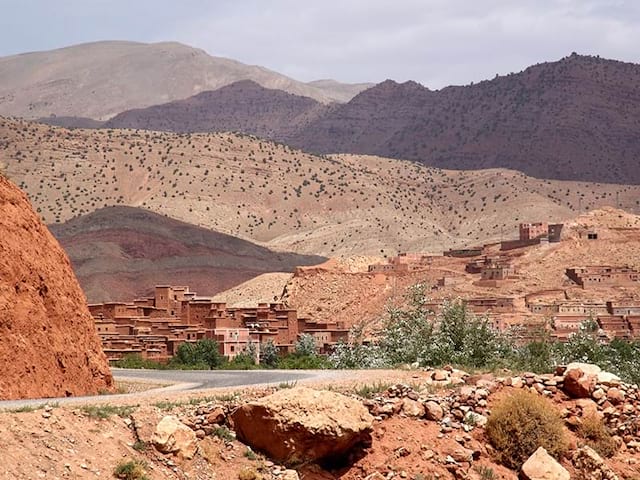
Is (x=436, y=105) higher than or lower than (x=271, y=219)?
higher

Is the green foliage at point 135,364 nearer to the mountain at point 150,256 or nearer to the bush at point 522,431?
the bush at point 522,431

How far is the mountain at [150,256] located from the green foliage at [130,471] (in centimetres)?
5784

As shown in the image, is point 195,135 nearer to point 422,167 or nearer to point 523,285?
point 422,167

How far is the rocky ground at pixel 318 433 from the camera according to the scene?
480 inches

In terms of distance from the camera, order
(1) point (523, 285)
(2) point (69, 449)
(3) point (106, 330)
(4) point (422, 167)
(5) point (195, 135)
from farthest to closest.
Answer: (4) point (422, 167) < (5) point (195, 135) < (1) point (523, 285) < (3) point (106, 330) < (2) point (69, 449)

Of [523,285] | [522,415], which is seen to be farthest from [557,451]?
[523,285]

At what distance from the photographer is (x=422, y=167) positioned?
134 meters

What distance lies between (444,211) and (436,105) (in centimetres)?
5977

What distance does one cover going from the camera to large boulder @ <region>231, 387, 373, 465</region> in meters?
13.5

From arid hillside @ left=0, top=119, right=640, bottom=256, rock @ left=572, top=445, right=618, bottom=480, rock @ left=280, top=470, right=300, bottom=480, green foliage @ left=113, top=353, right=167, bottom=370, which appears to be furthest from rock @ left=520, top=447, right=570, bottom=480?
arid hillside @ left=0, top=119, right=640, bottom=256

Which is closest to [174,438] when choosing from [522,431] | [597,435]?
[522,431]

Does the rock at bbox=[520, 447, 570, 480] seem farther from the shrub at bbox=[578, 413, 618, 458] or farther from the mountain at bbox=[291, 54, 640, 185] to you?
the mountain at bbox=[291, 54, 640, 185]

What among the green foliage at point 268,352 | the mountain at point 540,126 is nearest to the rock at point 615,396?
the green foliage at point 268,352

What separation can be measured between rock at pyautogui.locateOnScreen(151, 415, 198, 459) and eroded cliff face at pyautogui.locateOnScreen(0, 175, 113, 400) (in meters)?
2.94
